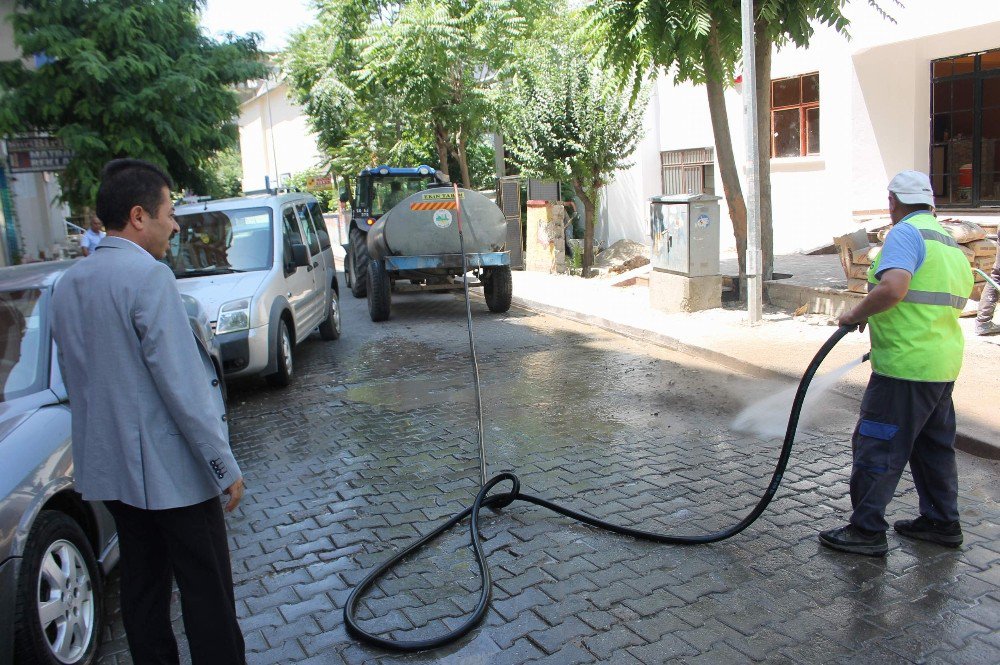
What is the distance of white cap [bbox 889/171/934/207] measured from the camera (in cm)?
409

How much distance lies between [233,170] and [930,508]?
2086 inches

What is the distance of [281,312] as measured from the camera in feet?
27.7

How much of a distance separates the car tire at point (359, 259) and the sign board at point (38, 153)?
4571 millimetres

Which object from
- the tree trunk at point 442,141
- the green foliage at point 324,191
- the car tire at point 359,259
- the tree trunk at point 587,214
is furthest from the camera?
the green foliage at point 324,191

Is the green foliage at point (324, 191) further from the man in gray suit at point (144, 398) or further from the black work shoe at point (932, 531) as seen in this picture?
the man in gray suit at point (144, 398)

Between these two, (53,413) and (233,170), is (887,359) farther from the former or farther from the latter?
(233,170)

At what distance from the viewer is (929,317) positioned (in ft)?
13.0

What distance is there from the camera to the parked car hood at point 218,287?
309 inches

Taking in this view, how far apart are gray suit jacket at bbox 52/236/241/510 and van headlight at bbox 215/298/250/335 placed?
510cm

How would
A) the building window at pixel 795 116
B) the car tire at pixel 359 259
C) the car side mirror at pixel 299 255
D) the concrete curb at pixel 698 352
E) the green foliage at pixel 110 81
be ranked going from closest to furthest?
the concrete curb at pixel 698 352 → the car side mirror at pixel 299 255 → the green foliage at pixel 110 81 → the car tire at pixel 359 259 → the building window at pixel 795 116

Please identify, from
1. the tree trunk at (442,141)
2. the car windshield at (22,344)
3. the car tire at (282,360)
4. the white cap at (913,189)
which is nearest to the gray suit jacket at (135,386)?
the car windshield at (22,344)

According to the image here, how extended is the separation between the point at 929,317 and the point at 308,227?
26.7 feet

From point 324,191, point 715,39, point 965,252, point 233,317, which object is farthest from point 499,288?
point 324,191

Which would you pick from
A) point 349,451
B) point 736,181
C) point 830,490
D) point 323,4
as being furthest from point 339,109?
point 830,490
